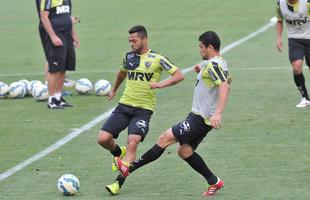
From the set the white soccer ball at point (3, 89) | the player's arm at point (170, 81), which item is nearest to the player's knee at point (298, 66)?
the player's arm at point (170, 81)

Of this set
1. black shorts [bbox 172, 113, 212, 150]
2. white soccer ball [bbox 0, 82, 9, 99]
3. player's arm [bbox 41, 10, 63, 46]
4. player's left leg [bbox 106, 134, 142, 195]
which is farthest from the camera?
white soccer ball [bbox 0, 82, 9, 99]

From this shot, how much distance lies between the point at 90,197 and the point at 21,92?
293 inches

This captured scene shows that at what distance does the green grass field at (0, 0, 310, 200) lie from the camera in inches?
410

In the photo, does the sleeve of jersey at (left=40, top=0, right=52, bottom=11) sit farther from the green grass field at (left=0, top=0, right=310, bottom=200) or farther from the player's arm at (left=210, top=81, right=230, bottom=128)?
the player's arm at (left=210, top=81, right=230, bottom=128)

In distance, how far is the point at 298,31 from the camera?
1555 cm

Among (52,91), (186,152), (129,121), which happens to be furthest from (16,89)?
(186,152)

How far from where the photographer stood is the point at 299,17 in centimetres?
1542

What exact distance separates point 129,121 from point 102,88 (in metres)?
6.09

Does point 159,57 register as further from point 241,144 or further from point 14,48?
point 14,48

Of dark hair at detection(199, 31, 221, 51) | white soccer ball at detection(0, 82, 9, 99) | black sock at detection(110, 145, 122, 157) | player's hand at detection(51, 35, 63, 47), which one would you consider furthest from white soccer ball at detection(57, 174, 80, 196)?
white soccer ball at detection(0, 82, 9, 99)

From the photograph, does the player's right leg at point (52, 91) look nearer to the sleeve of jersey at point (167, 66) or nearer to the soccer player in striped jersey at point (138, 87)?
the soccer player in striped jersey at point (138, 87)

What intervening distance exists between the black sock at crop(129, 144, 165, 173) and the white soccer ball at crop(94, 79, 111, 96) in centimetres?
674

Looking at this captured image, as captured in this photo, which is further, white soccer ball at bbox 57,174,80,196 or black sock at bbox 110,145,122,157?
black sock at bbox 110,145,122,157

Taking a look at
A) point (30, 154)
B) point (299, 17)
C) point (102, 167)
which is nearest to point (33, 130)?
point (30, 154)
